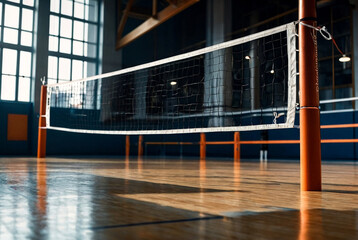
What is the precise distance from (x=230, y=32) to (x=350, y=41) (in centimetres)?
440

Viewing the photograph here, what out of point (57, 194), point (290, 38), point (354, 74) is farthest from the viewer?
point (354, 74)

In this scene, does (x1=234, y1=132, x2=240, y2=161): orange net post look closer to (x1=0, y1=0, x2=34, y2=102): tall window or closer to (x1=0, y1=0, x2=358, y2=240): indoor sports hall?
(x1=0, y1=0, x2=358, y2=240): indoor sports hall

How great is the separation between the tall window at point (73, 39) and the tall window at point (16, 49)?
822 millimetres

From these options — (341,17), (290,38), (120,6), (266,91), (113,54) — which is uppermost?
(120,6)

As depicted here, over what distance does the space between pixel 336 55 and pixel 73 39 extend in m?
10.5

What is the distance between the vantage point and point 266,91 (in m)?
14.0

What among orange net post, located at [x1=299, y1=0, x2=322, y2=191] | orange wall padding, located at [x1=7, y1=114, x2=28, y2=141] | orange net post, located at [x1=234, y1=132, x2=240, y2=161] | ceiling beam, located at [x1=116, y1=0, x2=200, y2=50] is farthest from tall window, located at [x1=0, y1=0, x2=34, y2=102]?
orange net post, located at [x1=299, y1=0, x2=322, y2=191]

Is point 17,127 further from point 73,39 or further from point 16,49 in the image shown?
point 73,39

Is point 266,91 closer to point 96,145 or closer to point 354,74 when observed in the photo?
point 354,74

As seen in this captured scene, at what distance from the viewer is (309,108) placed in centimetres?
306

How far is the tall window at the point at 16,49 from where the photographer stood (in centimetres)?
1424

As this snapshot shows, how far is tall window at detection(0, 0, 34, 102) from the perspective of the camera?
46.7ft

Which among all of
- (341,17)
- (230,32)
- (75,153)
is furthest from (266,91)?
(75,153)

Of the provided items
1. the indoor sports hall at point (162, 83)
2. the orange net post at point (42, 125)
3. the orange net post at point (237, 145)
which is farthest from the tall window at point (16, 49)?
the orange net post at point (237, 145)
